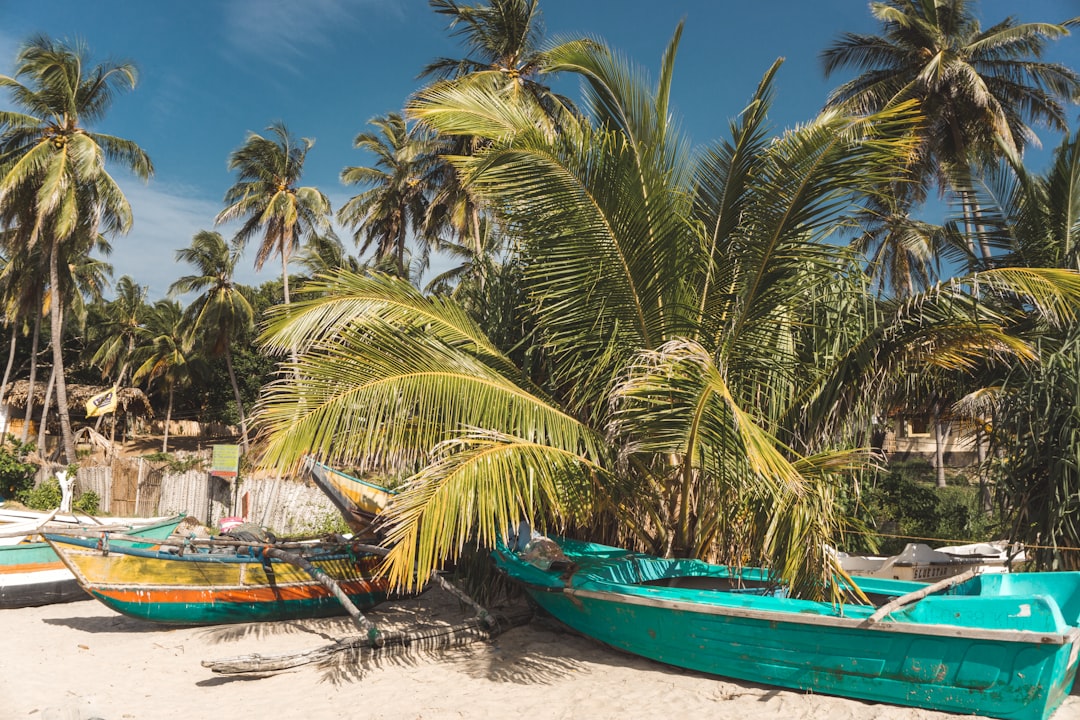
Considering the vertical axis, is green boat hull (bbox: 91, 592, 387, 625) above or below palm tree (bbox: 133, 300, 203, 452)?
below

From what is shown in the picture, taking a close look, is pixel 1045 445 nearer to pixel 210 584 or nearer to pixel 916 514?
pixel 916 514

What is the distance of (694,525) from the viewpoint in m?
7.68

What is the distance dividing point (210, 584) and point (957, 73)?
19.3 metres

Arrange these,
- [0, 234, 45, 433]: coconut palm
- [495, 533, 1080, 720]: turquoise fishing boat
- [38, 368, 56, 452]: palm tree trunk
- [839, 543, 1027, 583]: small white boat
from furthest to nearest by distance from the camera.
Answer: [38, 368, 56, 452]: palm tree trunk, [0, 234, 45, 433]: coconut palm, [839, 543, 1027, 583]: small white boat, [495, 533, 1080, 720]: turquoise fishing boat

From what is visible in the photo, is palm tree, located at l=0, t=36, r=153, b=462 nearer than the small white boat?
No

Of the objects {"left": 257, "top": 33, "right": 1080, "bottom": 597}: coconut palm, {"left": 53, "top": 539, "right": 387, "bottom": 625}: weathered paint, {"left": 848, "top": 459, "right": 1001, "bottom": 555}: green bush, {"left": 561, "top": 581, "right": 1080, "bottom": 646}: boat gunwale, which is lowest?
{"left": 53, "top": 539, "right": 387, "bottom": 625}: weathered paint

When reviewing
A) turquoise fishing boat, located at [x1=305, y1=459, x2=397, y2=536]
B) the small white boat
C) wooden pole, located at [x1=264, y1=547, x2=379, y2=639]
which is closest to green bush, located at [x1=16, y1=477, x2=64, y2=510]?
turquoise fishing boat, located at [x1=305, y1=459, x2=397, y2=536]

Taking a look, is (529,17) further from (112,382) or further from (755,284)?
(112,382)

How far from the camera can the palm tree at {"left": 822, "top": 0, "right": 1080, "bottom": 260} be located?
17625 mm

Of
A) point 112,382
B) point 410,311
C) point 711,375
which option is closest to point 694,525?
point 711,375

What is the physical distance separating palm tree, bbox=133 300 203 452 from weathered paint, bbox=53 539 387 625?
25.6 m

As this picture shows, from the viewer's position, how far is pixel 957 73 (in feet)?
57.3

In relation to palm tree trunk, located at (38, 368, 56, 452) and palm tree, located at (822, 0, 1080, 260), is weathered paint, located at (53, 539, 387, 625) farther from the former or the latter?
palm tree trunk, located at (38, 368, 56, 452)

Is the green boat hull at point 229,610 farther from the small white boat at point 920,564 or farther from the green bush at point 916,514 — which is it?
the green bush at point 916,514
